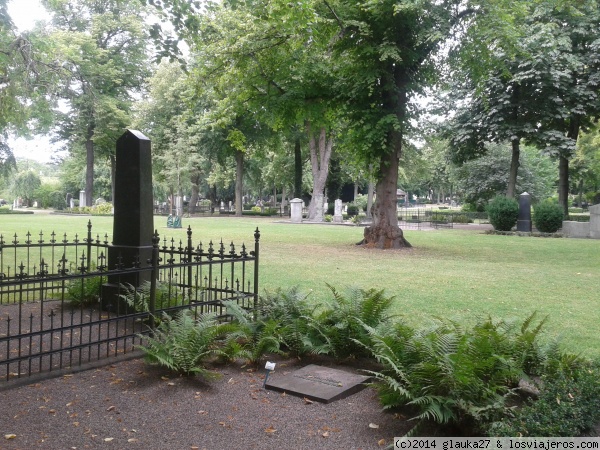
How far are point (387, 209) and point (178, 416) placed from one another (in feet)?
57.2

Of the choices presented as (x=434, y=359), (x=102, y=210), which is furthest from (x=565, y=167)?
(x=102, y=210)

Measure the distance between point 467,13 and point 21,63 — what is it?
1474 centimetres

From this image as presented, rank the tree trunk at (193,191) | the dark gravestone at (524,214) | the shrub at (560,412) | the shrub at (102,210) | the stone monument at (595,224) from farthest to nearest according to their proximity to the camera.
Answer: the tree trunk at (193,191) < the shrub at (102,210) < the dark gravestone at (524,214) < the stone monument at (595,224) < the shrub at (560,412)

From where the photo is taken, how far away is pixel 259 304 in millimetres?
7387

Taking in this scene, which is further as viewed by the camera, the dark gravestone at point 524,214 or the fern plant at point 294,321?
the dark gravestone at point 524,214

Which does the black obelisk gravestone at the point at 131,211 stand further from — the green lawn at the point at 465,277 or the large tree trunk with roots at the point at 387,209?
the large tree trunk with roots at the point at 387,209

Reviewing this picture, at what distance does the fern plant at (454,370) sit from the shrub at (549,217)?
25.9 meters

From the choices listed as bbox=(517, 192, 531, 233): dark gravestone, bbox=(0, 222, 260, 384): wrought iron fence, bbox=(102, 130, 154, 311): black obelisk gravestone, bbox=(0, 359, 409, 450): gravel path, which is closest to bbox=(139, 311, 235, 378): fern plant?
bbox=(0, 359, 409, 450): gravel path

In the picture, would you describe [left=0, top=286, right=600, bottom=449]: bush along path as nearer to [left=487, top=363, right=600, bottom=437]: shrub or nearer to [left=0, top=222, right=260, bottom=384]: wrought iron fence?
[left=487, top=363, right=600, bottom=437]: shrub

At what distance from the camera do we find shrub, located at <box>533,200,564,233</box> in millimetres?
28766

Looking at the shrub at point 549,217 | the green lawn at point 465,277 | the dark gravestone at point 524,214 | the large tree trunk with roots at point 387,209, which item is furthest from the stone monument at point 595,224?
the large tree trunk with roots at point 387,209

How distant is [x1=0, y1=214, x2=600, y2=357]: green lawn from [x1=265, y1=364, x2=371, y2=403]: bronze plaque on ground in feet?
5.73

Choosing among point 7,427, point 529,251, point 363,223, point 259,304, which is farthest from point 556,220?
point 7,427

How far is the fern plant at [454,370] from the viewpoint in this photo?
4.24 metres
